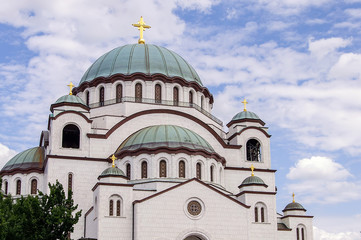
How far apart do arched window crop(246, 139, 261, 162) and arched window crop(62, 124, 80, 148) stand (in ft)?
41.8

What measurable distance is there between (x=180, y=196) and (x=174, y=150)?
394 cm

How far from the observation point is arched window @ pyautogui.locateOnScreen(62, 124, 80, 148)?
42.2m

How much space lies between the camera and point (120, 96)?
4594 cm

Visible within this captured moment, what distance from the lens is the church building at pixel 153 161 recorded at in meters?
35.3

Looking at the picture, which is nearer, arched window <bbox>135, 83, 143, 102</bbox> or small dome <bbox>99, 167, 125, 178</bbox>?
small dome <bbox>99, 167, 125, 178</bbox>

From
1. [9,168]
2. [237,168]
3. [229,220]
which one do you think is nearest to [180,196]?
[229,220]

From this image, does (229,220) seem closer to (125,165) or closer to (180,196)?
(180,196)

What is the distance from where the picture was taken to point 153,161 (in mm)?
38531

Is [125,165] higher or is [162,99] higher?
[162,99]

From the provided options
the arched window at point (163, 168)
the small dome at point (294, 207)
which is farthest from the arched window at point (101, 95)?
the small dome at point (294, 207)

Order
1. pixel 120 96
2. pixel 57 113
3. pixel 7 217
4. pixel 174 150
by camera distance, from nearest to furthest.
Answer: pixel 7 217 < pixel 174 150 < pixel 57 113 < pixel 120 96

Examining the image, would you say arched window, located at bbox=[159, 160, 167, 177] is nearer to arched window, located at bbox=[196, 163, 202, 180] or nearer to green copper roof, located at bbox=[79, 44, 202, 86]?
arched window, located at bbox=[196, 163, 202, 180]

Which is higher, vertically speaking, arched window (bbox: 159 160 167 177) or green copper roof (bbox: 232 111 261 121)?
green copper roof (bbox: 232 111 261 121)

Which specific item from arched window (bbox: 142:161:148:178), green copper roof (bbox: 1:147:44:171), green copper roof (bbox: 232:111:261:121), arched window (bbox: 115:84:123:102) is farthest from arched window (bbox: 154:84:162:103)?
green copper roof (bbox: 1:147:44:171)
